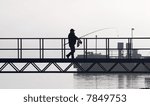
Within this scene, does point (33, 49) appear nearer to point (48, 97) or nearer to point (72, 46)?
point (72, 46)

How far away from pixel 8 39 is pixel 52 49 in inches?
130

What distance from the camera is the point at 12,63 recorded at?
150 feet

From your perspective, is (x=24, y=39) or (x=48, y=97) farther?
(x=24, y=39)

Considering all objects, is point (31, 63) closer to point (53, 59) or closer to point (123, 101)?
point (53, 59)

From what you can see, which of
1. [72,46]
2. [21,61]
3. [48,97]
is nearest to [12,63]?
[21,61]

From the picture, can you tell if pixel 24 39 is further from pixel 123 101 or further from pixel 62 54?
pixel 123 101

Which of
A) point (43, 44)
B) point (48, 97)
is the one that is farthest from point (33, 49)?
point (48, 97)

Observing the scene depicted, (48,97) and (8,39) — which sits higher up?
(8,39)

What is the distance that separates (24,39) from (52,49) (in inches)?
93.7

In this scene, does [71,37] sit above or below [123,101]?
above

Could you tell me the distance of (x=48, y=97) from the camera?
1422 inches

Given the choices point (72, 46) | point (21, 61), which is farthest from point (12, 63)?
point (72, 46)

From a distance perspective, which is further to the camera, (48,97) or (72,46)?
(72,46)

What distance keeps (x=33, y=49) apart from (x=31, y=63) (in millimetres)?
2049
